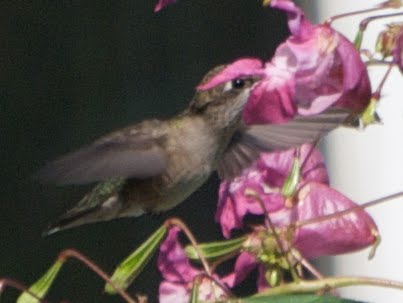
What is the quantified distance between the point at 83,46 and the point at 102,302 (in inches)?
29.4

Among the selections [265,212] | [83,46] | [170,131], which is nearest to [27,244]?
[83,46]

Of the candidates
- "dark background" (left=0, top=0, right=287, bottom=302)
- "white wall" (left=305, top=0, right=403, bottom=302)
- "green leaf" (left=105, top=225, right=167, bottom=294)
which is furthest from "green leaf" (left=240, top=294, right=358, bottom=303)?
"dark background" (left=0, top=0, right=287, bottom=302)

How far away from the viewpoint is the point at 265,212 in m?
1.66

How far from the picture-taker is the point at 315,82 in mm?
1552

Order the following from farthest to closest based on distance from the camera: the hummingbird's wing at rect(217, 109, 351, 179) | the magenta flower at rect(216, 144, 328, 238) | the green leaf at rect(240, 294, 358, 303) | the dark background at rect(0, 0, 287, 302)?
the dark background at rect(0, 0, 287, 302), the hummingbird's wing at rect(217, 109, 351, 179), the magenta flower at rect(216, 144, 328, 238), the green leaf at rect(240, 294, 358, 303)

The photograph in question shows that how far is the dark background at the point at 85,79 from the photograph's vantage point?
399 cm

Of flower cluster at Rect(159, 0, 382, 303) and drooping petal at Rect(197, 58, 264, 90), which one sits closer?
flower cluster at Rect(159, 0, 382, 303)

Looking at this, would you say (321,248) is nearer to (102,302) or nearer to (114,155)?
(114,155)

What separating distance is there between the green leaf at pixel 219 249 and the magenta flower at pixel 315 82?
7.0 inches

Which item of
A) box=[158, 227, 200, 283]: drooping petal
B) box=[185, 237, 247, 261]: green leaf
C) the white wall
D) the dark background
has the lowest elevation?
the dark background

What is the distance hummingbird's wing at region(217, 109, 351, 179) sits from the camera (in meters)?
1.93

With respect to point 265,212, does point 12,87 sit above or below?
below

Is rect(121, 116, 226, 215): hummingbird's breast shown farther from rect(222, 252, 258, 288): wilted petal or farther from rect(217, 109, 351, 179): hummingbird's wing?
rect(222, 252, 258, 288): wilted petal

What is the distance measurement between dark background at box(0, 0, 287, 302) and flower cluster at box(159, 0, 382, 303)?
84.1 inches
